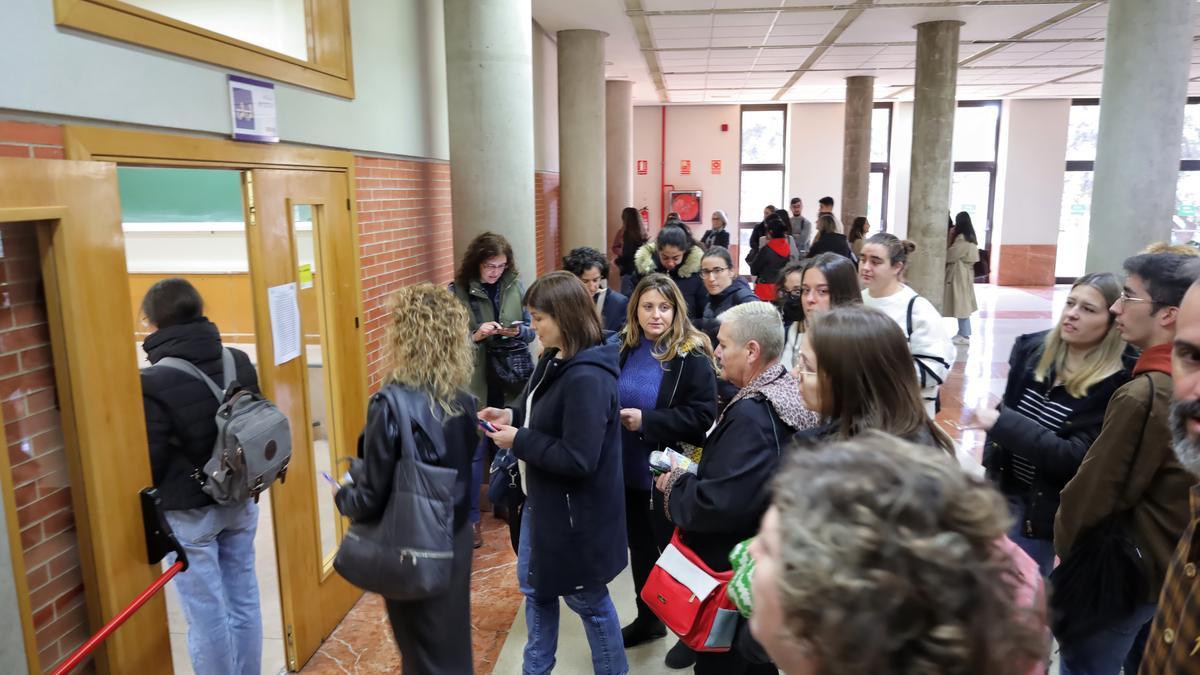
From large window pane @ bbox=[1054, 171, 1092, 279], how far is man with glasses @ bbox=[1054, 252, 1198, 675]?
17.2 meters

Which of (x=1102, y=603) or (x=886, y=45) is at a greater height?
(x=886, y=45)

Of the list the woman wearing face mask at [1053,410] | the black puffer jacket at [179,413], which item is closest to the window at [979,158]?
the woman wearing face mask at [1053,410]

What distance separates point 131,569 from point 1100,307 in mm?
3356

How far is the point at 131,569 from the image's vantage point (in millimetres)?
2395

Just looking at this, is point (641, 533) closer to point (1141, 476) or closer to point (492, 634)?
point (492, 634)

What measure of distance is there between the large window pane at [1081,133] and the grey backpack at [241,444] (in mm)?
18935

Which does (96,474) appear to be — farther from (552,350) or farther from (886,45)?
(886,45)

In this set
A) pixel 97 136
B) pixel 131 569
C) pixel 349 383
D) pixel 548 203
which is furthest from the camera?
pixel 548 203

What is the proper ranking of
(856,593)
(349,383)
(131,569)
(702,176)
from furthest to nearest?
(702,176) → (349,383) → (131,569) → (856,593)

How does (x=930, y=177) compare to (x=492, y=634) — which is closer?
(x=492, y=634)

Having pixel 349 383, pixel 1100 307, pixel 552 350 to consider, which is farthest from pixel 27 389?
pixel 1100 307

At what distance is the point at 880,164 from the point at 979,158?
214 centimetres

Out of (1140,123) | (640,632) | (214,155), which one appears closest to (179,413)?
(214,155)

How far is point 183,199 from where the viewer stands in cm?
696
